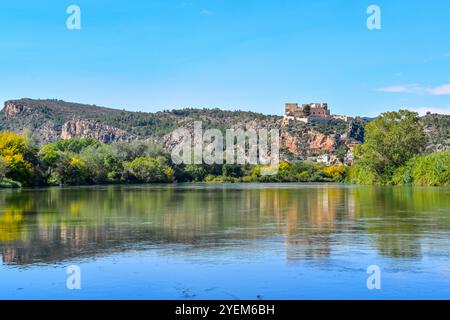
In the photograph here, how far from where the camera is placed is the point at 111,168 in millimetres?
103062

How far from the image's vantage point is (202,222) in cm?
2425

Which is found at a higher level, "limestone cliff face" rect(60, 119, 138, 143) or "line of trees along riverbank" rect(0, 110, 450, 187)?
"limestone cliff face" rect(60, 119, 138, 143)

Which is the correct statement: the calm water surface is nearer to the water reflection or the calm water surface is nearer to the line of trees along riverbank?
the water reflection

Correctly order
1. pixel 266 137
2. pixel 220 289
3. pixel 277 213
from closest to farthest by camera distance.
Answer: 1. pixel 220 289
2. pixel 277 213
3. pixel 266 137

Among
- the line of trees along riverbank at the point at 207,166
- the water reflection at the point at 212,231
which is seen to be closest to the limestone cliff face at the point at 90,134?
the line of trees along riverbank at the point at 207,166

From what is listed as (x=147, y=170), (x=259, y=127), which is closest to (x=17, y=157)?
(x=147, y=170)

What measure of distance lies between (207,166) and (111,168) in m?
25.3

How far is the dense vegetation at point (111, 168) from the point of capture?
77500 millimetres

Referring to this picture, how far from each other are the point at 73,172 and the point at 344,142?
103204 millimetres

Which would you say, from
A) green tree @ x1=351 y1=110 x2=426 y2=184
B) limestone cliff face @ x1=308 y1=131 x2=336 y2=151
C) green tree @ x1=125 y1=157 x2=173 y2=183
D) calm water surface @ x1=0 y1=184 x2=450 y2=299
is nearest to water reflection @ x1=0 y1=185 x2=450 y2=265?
calm water surface @ x1=0 y1=184 x2=450 y2=299

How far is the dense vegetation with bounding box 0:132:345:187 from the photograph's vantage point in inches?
3051

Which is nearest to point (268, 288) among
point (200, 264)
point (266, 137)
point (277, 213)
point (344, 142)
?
point (200, 264)

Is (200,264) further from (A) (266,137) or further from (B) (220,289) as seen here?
(A) (266,137)

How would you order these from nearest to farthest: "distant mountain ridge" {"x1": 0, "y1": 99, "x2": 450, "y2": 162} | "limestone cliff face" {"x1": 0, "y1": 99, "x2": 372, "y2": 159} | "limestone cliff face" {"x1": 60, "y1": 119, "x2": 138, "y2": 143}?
"distant mountain ridge" {"x1": 0, "y1": 99, "x2": 450, "y2": 162}
"limestone cliff face" {"x1": 0, "y1": 99, "x2": 372, "y2": 159}
"limestone cliff face" {"x1": 60, "y1": 119, "x2": 138, "y2": 143}
